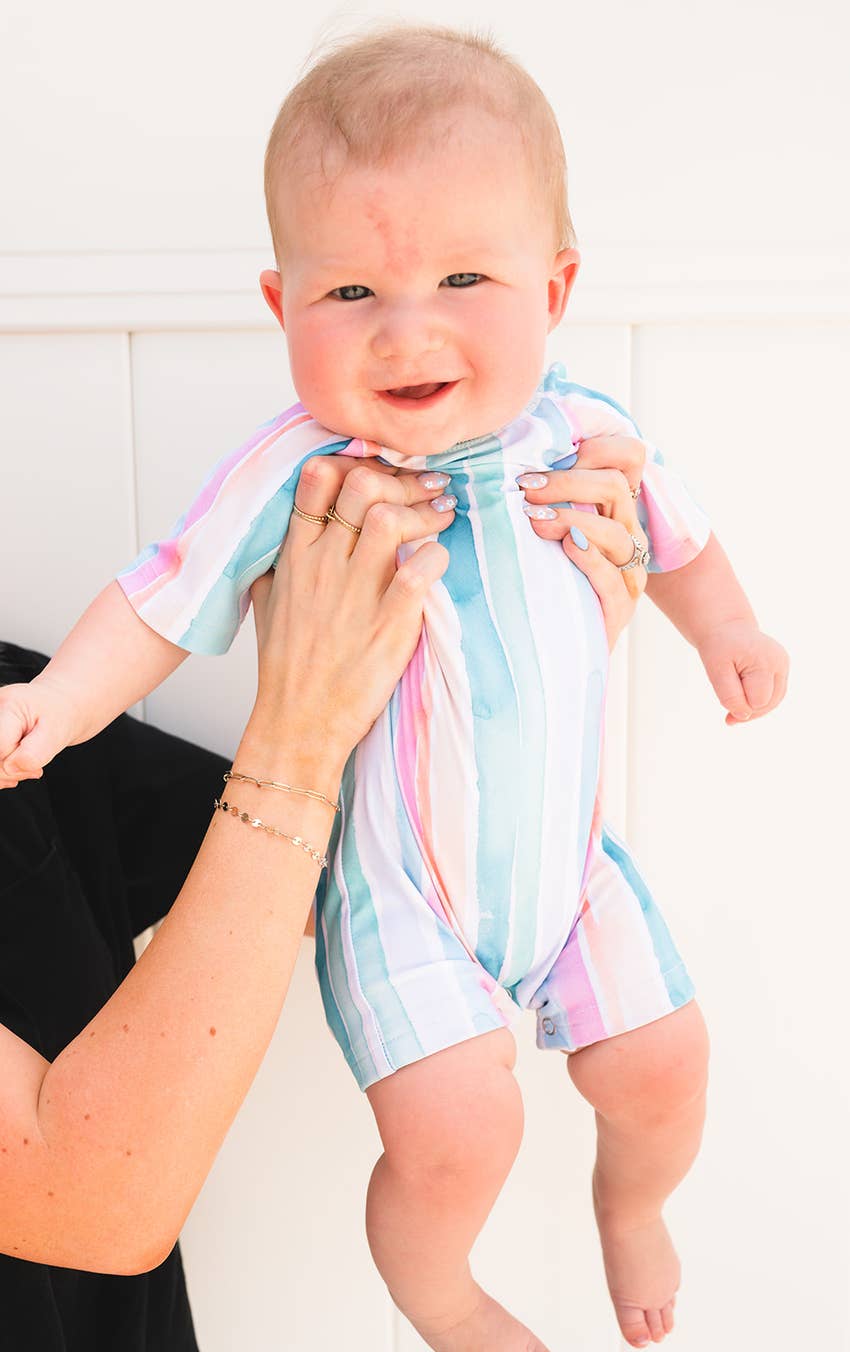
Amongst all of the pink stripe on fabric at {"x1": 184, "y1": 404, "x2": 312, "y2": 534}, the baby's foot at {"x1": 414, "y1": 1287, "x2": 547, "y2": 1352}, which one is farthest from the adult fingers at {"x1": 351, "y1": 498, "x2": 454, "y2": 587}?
the baby's foot at {"x1": 414, "y1": 1287, "x2": 547, "y2": 1352}

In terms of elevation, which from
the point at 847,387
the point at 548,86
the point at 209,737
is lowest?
the point at 209,737

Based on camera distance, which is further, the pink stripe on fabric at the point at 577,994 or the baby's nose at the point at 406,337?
the pink stripe on fabric at the point at 577,994

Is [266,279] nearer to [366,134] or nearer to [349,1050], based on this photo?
[366,134]

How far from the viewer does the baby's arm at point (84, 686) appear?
0.81 metres

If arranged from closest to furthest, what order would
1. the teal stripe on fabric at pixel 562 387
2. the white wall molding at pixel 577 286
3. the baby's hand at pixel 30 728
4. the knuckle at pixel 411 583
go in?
the baby's hand at pixel 30 728
the knuckle at pixel 411 583
the teal stripe on fabric at pixel 562 387
the white wall molding at pixel 577 286

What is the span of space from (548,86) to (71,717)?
2.61 ft

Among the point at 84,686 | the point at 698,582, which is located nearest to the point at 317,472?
the point at 84,686

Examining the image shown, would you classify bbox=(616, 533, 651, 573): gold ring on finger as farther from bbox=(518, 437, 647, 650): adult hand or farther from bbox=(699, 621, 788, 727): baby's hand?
bbox=(699, 621, 788, 727): baby's hand

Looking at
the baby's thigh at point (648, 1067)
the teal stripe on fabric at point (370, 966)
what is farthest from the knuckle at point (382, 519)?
the baby's thigh at point (648, 1067)

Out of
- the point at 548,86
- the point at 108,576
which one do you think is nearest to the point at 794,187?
the point at 548,86

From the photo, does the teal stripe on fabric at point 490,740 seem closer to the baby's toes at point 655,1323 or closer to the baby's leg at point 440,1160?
the baby's leg at point 440,1160

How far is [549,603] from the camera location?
0.94 metres

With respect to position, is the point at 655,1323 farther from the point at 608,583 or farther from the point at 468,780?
the point at 608,583

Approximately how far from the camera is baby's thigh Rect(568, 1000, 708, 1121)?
3.09 ft
